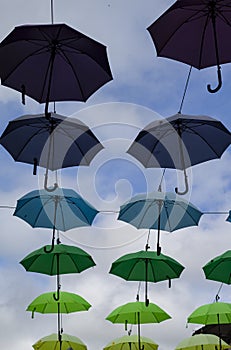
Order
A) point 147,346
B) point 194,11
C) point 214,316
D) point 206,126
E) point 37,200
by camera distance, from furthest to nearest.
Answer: point 147,346
point 214,316
point 37,200
point 206,126
point 194,11

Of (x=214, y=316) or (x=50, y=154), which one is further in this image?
(x=214, y=316)

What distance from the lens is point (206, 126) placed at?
22.2 ft

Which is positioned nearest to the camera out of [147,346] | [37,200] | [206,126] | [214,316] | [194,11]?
[194,11]

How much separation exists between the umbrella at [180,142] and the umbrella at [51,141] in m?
0.61

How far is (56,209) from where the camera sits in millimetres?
8227

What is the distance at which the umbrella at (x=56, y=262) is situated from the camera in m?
8.42

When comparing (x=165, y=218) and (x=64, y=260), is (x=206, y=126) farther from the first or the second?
(x=64, y=260)

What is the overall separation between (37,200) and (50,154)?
1.36 metres

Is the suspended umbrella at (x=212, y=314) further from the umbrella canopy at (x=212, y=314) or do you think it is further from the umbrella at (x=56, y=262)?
the umbrella at (x=56, y=262)

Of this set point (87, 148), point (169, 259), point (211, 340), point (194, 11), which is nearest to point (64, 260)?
point (169, 259)

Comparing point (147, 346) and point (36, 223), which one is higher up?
point (36, 223)

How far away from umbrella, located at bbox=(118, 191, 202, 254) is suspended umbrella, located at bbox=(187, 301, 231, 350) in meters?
2.08

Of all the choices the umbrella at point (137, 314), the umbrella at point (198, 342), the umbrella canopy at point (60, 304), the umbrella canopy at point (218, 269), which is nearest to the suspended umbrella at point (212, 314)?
the umbrella at point (137, 314)

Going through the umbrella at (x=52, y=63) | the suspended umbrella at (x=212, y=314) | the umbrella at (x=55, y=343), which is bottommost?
the umbrella at (x=55, y=343)
